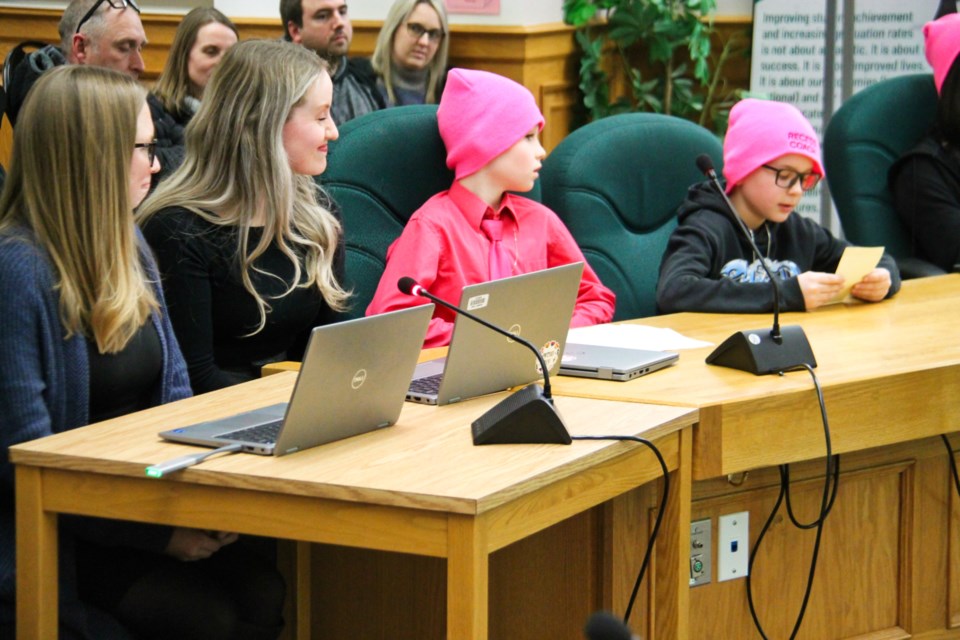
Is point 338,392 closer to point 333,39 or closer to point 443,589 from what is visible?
point 443,589

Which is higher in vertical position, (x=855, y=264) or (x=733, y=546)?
(x=855, y=264)

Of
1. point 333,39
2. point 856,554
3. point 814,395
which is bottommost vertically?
point 856,554

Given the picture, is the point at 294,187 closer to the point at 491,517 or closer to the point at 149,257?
the point at 149,257

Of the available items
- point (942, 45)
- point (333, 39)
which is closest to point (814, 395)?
point (942, 45)

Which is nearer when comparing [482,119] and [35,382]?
[35,382]

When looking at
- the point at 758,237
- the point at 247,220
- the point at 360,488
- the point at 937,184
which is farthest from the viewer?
the point at 937,184

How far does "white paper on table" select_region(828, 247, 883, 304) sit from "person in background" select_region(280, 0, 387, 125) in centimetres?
174

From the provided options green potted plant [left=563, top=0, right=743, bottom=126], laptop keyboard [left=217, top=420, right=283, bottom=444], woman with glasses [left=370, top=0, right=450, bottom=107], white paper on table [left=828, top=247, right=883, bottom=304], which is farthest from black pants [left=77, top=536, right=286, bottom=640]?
green potted plant [left=563, top=0, right=743, bottom=126]

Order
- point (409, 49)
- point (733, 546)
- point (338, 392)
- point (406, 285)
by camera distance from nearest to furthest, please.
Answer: point (338, 392) → point (406, 285) → point (733, 546) → point (409, 49)

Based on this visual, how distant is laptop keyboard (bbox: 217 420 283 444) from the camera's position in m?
1.70

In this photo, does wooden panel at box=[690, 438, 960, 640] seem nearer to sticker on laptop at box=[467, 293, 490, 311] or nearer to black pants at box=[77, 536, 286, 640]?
sticker on laptop at box=[467, 293, 490, 311]

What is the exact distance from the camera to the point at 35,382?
71.2 inches

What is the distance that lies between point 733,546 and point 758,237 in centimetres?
86

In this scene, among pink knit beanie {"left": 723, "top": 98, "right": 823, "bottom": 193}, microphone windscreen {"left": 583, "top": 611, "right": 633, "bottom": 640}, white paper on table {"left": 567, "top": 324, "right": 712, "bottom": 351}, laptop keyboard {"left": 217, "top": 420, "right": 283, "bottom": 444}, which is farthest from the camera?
pink knit beanie {"left": 723, "top": 98, "right": 823, "bottom": 193}
